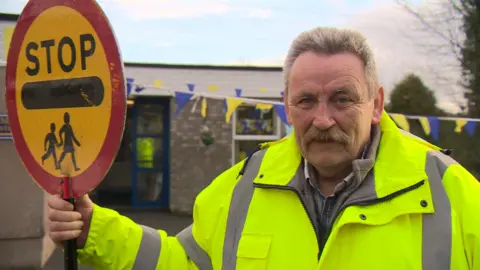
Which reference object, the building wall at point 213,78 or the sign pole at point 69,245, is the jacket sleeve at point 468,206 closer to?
the sign pole at point 69,245

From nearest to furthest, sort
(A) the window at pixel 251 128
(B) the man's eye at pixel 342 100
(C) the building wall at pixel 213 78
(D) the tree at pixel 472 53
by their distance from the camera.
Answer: (B) the man's eye at pixel 342 100 < (D) the tree at pixel 472 53 < (C) the building wall at pixel 213 78 < (A) the window at pixel 251 128

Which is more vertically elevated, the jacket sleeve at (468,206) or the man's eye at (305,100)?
the man's eye at (305,100)

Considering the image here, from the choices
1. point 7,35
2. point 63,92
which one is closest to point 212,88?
point 7,35

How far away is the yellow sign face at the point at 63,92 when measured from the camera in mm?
1744

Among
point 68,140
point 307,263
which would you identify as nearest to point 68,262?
point 68,140

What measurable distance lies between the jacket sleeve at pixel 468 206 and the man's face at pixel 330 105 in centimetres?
34

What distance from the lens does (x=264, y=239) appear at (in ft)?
6.12

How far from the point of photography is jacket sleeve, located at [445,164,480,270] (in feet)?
5.11

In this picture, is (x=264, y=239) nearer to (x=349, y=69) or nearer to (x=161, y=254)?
(x=161, y=254)

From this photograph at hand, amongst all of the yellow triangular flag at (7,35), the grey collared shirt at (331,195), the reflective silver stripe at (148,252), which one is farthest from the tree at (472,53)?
the reflective silver stripe at (148,252)

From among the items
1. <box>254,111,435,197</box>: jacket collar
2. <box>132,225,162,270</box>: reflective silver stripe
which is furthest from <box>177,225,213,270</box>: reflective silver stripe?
<box>254,111,435,197</box>: jacket collar

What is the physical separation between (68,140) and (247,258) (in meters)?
0.76

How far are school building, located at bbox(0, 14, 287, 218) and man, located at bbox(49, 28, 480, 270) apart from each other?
8.15m

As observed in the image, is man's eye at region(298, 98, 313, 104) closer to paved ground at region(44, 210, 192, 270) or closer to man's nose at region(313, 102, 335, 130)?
man's nose at region(313, 102, 335, 130)
